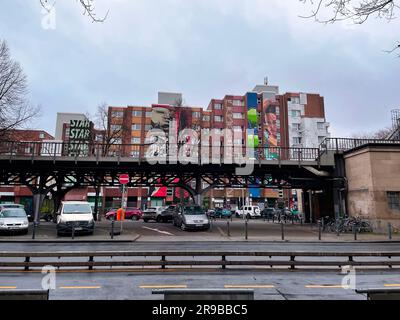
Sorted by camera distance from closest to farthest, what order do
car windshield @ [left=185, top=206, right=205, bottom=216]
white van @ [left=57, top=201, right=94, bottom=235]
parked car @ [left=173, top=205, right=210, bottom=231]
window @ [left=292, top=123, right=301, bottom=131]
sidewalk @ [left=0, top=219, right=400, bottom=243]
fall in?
sidewalk @ [left=0, top=219, right=400, bottom=243] < white van @ [left=57, top=201, right=94, bottom=235] < parked car @ [left=173, top=205, right=210, bottom=231] < car windshield @ [left=185, top=206, right=205, bottom=216] < window @ [left=292, top=123, right=301, bottom=131]

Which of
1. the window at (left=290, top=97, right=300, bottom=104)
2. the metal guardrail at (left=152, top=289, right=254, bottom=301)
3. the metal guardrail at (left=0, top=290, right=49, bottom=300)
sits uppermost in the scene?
the window at (left=290, top=97, right=300, bottom=104)

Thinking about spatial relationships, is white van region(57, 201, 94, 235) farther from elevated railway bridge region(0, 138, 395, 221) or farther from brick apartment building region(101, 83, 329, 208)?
brick apartment building region(101, 83, 329, 208)

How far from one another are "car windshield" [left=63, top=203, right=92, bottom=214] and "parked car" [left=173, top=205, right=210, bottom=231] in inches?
276

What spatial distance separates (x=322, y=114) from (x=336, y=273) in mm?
76048

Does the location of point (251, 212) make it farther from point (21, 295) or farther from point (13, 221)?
point (21, 295)

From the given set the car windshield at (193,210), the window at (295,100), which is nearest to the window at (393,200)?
the car windshield at (193,210)

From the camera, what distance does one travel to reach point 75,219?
64.7 ft

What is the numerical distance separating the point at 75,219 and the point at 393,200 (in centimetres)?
2182

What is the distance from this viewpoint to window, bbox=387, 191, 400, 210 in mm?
23281

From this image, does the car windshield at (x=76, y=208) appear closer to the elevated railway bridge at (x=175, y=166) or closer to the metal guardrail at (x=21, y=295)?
the elevated railway bridge at (x=175, y=166)

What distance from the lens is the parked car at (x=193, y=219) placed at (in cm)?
2381

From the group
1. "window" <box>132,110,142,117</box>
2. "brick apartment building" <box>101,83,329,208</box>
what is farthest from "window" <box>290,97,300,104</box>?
"window" <box>132,110,142,117</box>

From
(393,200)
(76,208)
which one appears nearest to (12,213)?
(76,208)

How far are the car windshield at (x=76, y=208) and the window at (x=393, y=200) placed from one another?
68.5ft
